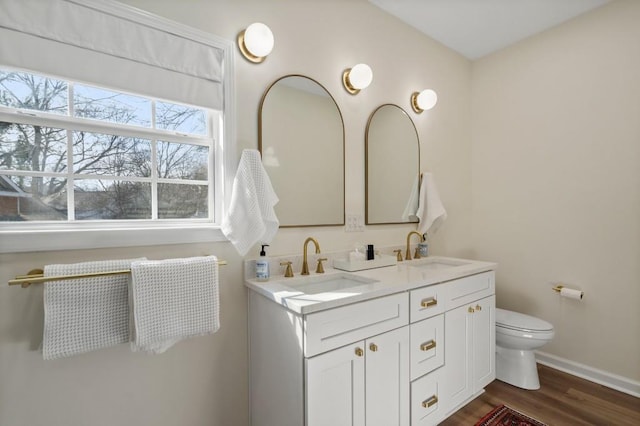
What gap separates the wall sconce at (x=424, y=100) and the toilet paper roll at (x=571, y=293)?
5.78 ft

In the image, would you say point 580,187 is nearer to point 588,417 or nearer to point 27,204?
point 588,417

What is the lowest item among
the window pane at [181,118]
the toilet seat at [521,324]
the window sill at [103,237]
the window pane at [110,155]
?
the toilet seat at [521,324]

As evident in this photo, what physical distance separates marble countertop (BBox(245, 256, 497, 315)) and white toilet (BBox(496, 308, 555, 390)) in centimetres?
47

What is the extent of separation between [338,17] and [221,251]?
1.68 meters

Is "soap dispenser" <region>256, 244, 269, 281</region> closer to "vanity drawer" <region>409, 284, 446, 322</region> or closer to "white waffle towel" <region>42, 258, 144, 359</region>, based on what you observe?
"white waffle towel" <region>42, 258, 144, 359</region>

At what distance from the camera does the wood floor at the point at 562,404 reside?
1801 mm

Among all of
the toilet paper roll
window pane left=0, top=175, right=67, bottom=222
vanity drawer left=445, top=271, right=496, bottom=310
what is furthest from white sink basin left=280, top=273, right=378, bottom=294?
the toilet paper roll

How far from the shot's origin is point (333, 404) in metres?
1.26

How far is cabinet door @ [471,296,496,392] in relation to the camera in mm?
1962

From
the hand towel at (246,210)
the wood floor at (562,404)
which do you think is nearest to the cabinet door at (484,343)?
the wood floor at (562,404)

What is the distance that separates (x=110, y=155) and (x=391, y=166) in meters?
1.77

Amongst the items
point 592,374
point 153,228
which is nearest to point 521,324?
point 592,374

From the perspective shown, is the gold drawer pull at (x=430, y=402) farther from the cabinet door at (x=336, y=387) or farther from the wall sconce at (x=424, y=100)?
the wall sconce at (x=424, y=100)

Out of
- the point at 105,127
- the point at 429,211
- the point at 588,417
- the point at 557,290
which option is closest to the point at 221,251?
the point at 105,127
